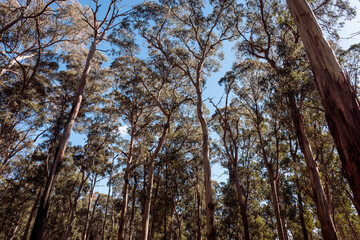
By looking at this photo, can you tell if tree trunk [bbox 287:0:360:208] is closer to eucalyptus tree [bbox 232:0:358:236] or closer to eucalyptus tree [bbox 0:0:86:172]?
eucalyptus tree [bbox 232:0:358:236]

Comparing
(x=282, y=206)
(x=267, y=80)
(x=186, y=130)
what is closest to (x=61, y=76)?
(x=186, y=130)

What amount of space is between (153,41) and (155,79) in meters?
2.52

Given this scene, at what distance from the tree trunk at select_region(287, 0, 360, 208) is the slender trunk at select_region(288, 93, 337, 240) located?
5417 mm

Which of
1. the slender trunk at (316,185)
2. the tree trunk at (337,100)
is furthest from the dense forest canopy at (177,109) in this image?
the tree trunk at (337,100)

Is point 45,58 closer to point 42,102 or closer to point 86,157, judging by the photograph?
point 42,102

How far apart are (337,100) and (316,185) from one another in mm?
5737

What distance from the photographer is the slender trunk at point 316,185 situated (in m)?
5.46

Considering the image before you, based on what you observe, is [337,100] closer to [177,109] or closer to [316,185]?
[316,185]

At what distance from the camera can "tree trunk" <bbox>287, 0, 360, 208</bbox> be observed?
1545 mm

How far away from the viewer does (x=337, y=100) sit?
1745 mm

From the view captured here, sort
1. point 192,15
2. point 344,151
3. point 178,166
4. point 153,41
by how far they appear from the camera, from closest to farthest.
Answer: point 344,151 < point 192,15 < point 153,41 < point 178,166

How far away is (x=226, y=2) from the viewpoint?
33.5ft

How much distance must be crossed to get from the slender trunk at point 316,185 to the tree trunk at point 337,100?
213 inches

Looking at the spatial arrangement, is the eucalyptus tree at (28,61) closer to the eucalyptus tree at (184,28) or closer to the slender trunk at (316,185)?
the eucalyptus tree at (184,28)
